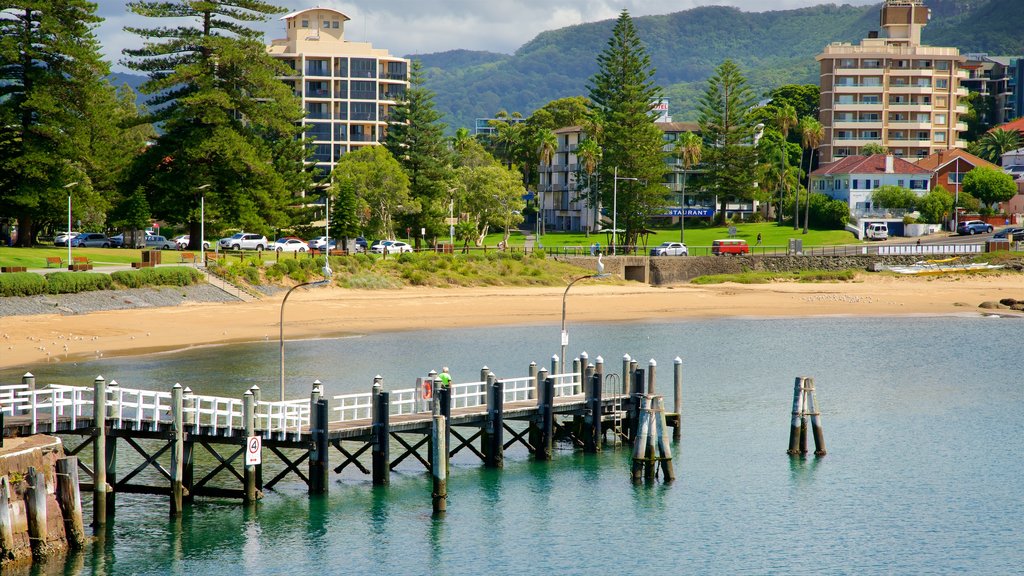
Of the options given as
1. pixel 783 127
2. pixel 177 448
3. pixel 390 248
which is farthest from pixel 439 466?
pixel 783 127

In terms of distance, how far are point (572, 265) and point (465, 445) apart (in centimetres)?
6474

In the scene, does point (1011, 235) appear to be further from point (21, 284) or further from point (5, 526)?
point (5, 526)

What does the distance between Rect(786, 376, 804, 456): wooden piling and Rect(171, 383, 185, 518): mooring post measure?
19590 mm

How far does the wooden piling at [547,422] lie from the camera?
3828cm

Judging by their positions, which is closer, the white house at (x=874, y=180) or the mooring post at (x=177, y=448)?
the mooring post at (x=177, y=448)

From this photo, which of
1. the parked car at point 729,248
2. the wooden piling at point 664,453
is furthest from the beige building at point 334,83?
the wooden piling at point 664,453

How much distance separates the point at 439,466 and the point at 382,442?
2.51 metres

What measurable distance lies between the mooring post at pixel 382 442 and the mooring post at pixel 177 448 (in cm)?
538

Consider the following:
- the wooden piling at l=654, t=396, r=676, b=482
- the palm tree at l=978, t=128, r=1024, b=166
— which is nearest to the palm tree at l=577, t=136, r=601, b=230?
the palm tree at l=978, t=128, r=1024, b=166

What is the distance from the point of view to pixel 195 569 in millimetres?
29953

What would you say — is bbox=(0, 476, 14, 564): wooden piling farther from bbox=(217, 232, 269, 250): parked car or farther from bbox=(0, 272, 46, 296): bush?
bbox=(217, 232, 269, 250): parked car

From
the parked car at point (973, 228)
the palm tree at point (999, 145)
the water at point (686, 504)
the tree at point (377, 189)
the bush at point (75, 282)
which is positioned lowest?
the water at point (686, 504)

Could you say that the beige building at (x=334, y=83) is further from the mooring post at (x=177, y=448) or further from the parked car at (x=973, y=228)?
the mooring post at (x=177, y=448)

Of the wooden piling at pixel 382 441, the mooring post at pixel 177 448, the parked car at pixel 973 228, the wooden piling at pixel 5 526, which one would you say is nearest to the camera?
the wooden piling at pixel 5 526
